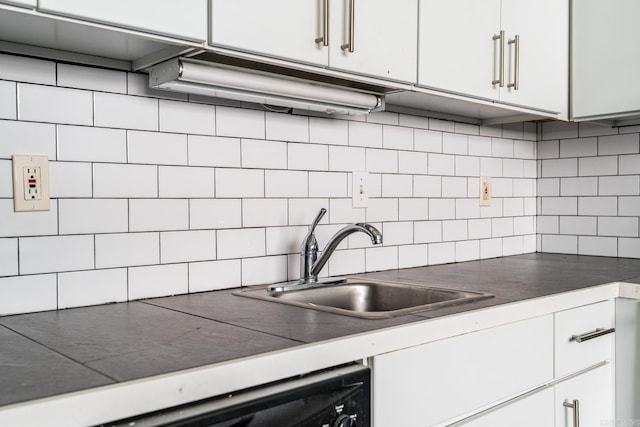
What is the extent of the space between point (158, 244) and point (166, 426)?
2.46ft

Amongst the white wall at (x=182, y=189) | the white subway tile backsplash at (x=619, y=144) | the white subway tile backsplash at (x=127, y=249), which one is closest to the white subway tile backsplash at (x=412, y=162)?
the white wall at (x=182, y=189)

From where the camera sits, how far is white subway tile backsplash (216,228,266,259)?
1611 mm

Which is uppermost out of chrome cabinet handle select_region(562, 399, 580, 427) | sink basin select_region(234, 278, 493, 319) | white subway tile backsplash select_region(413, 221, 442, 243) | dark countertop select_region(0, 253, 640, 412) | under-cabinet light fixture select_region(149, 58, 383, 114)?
under-cabinet light fixture select_region(149, 58, 383, 114)

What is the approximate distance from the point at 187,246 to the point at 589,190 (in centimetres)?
183

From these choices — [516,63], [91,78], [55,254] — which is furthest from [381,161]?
[55,254]

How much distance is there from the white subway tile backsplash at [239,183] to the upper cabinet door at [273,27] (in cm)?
40

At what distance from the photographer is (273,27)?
1.32 meters

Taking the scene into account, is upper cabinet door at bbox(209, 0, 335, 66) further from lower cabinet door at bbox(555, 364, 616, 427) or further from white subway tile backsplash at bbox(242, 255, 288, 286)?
lower cabinet door at bbox(555, 364, 616, 427)

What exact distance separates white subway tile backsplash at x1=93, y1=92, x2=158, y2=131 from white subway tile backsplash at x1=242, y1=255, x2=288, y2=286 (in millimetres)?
465

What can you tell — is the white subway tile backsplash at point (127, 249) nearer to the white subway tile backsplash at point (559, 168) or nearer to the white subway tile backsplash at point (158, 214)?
the white subway tile backsplash at point (158, 214)

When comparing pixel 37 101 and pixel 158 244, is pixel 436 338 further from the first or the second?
pixel 37 101

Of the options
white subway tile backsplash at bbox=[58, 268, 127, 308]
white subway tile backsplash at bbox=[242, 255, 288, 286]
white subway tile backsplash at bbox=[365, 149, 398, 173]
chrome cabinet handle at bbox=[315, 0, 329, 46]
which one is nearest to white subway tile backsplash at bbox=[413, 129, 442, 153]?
white subway tile backsplash at bbox=[365, 149, 398, 173]

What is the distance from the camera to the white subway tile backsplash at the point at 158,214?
144cm

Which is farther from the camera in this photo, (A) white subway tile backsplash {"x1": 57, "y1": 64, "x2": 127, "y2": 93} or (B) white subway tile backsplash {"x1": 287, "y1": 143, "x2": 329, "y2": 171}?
(B) white subway tile backsplash {"x1": 287, "y1": 143, "x2": 329, "y2": 171}
